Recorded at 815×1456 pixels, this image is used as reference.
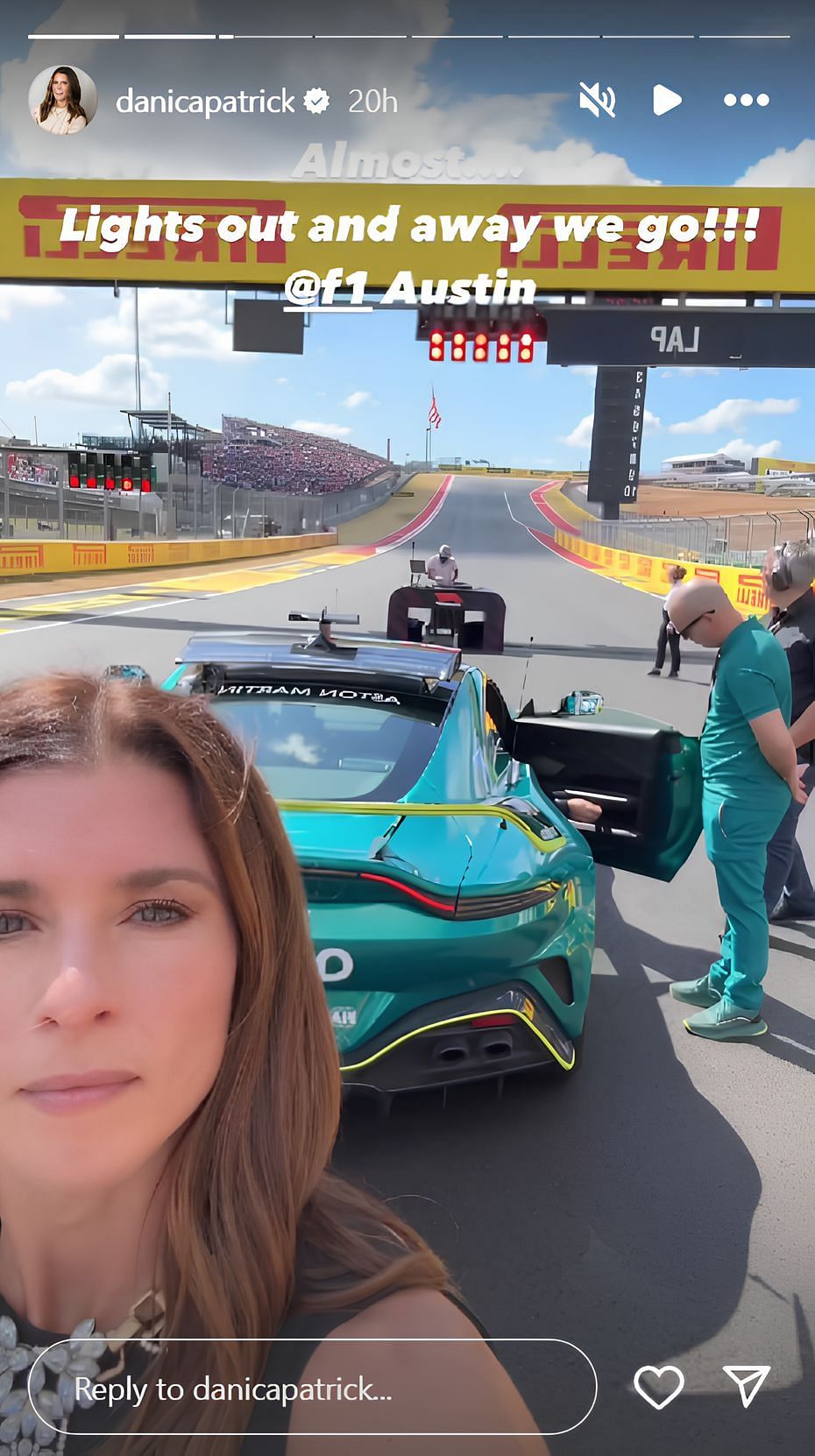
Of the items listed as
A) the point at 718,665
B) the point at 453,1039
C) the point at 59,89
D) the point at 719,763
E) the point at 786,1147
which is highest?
the point at 59,89

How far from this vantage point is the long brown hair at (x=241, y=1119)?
98 centimetres

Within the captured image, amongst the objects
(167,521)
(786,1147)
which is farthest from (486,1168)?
(167,521)

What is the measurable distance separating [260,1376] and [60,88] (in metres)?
2.36

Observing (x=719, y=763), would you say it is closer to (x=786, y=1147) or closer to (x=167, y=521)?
(x=786, y=1147)

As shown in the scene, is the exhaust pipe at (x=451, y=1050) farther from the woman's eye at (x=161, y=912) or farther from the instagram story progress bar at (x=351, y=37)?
the instagram story progress bar at (x=351, y=37)

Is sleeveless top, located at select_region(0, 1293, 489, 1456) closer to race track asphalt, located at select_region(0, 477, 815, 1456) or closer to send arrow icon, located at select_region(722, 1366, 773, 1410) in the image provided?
race track asphalt, located at select_region(0, 477, 815, 1456)

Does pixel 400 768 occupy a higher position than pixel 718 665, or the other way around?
pixel 718 665

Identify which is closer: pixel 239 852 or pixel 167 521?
pixel 239 852

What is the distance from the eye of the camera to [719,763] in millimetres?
3732

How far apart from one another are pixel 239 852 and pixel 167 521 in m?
39.2

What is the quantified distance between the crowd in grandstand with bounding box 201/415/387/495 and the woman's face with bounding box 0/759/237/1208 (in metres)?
67.0

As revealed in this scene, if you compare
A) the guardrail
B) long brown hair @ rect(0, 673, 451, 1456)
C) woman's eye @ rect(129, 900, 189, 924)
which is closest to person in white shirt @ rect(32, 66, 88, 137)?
long brown hair @ rect(0, 673, 451, 1456)

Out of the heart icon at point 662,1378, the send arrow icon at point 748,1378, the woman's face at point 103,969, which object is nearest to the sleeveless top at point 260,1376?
the woman's face at point 103,969

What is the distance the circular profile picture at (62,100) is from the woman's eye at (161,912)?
1.95m
